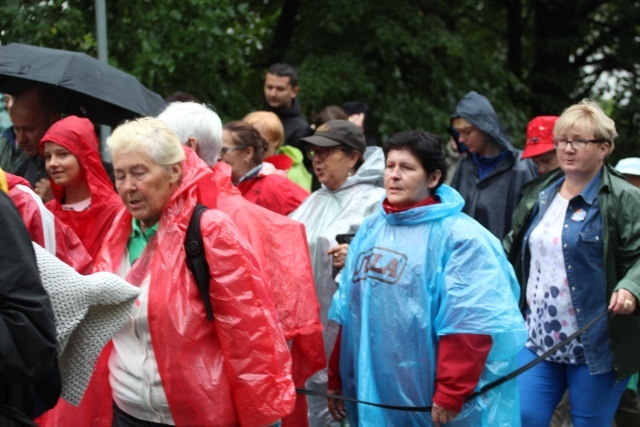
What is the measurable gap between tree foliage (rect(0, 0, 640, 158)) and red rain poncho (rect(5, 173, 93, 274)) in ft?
11.2

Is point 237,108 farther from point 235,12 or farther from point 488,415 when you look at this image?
point 488,415

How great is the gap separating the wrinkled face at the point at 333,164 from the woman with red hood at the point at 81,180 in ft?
4.95

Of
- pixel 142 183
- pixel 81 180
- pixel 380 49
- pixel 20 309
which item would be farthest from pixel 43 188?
pixel 380 49

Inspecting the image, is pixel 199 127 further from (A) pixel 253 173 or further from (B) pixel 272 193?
(B) pixel 272 193

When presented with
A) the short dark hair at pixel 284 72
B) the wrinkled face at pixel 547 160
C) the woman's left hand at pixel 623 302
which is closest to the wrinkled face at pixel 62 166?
the woman's left hand at pixel 623 302

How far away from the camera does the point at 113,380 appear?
3781mm

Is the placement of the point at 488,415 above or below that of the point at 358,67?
below

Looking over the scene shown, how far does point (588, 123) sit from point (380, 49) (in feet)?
22.0

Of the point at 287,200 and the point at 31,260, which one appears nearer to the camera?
the point at 31,260

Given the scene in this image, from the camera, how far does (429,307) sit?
4.29 meters

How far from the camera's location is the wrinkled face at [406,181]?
448 cm

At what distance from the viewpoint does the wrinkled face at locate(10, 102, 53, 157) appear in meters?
5.38

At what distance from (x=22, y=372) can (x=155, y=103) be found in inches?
128

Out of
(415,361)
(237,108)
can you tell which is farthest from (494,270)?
(237,108)
